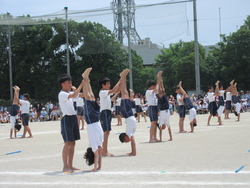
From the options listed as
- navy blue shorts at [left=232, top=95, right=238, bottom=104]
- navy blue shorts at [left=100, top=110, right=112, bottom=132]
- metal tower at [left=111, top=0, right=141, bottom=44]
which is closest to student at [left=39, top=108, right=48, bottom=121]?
metal tower at [left=111, top=0, right=141, bottom=44]

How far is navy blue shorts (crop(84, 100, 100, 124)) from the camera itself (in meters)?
7.79

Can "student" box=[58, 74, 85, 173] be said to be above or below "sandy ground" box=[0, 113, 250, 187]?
above

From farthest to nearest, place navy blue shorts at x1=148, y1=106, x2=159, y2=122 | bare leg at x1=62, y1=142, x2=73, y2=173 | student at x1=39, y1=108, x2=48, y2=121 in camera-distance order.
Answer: student at x1=39, y1=108, x2=48, y2=121
navy blue shorts at x1=148, y1=106, x2=159, y2=122
bare leg at x1=62, y1=142, x2=73, y2=173

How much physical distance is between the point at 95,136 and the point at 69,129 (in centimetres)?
62

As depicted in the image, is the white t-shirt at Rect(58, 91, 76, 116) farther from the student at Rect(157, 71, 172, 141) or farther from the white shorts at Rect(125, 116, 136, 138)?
the student at Rect(157, 71, 172, 141)

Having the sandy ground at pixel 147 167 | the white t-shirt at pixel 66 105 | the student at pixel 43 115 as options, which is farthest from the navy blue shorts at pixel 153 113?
the student at pixel 43 115

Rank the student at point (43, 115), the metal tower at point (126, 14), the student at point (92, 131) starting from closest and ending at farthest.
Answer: the student at point (92, 131)
the metal tower at point (126, 14)
the student at point (43, 115)

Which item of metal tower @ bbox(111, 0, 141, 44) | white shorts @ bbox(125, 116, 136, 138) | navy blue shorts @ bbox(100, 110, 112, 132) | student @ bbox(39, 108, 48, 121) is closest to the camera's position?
white shorts @ bbox(125, 116, 136, 138)

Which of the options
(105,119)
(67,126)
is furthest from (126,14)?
(67,126)

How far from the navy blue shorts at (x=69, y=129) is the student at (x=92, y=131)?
320 millimetres

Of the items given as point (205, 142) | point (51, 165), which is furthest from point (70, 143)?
point (205, 142)

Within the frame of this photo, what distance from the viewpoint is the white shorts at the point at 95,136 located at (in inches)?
300

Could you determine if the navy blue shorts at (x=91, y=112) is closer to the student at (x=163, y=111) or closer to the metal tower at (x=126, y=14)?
the student at (x=163, y=111)

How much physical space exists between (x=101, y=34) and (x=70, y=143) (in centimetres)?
3046
